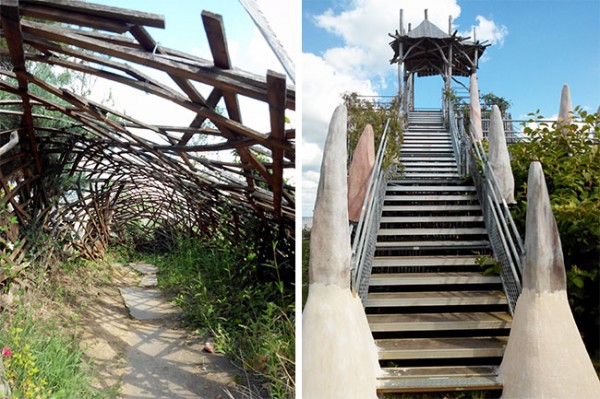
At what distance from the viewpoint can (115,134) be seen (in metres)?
5.00

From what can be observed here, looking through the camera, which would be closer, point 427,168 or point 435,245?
point 435,245

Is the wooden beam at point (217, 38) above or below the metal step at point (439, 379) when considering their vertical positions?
above

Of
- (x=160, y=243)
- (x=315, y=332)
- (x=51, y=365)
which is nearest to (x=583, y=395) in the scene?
(x=315, y=332)

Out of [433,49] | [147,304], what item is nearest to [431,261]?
[147,304]

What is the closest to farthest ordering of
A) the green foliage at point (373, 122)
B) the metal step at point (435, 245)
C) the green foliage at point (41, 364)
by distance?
the green foliage at point (41, 364), the metal step at point (435, 245), the green foliage at point (373, 122)

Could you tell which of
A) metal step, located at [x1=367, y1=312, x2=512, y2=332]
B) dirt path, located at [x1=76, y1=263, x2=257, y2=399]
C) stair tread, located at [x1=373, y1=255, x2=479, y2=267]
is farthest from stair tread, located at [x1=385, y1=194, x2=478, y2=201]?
dirt path, located at [x1=76, y1=263, x2=257, y2=399]

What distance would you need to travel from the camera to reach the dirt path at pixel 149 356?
3260 mm

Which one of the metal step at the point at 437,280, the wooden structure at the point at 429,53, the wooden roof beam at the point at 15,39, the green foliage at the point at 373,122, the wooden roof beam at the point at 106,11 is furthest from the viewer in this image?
the wooden structure at the point at 429,53

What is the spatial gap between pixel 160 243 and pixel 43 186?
18.9ft

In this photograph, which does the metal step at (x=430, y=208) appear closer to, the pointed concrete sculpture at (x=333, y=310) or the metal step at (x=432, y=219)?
the metal step at (x=432, y=219)

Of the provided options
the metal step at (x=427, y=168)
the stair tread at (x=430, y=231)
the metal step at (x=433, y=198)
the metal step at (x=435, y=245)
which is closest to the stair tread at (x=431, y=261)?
the metal step at (x=435, y=245)

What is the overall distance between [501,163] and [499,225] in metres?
0.87

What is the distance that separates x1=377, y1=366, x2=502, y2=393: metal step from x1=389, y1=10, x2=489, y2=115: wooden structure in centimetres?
787

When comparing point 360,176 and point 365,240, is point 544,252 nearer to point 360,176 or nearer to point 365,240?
point 365,240
